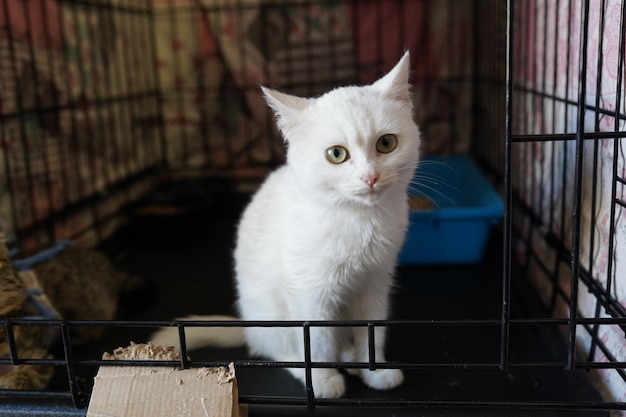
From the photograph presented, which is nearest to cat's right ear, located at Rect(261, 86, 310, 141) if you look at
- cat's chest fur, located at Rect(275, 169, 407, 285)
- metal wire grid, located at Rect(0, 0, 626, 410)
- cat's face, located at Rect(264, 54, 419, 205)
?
cat's face, located at Rect(264, 54, 419, 205)

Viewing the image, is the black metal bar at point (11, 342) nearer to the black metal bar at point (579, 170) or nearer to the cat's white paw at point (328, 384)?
the cat's white paw at point (328, 384)

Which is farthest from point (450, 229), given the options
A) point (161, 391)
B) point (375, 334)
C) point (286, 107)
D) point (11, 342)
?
point (11, 342)

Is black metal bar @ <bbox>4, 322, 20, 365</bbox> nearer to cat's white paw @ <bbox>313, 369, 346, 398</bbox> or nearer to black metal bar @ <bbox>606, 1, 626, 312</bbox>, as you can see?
cat's white paw @ <bbox>313, 369, 346, 398</bbox>

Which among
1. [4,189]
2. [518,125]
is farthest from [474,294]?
A: [4,189]

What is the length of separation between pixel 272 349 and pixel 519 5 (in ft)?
4.16

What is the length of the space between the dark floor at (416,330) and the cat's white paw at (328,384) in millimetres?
32

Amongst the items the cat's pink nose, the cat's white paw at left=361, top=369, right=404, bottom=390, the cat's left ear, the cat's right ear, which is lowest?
the cat's white paw at left=361, top=369, right=404, bottom=390

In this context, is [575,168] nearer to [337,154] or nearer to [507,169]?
[507,169]

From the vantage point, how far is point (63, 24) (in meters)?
1.79

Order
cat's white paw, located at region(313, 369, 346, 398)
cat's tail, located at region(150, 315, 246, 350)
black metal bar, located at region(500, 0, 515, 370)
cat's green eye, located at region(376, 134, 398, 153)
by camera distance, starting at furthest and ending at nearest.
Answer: cat's tail, located at region(150, 315, 246, 350)
cat's white paw, located at region(313, 369, 346, 398)
cat's green eye, located at region(376, 134, 398, 153)
black metal bar, located at region(500, 0, 515, 370)

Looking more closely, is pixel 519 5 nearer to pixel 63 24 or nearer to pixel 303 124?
pixel 303 124

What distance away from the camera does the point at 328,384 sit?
3.47ft

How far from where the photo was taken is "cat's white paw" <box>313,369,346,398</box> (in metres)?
1.05

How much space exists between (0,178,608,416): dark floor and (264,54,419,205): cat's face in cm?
32
